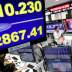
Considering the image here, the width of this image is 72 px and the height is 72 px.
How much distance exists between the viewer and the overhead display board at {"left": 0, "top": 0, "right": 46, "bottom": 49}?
1.39 m

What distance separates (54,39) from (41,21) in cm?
271

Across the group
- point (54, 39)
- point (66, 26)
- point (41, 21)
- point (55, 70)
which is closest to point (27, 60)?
point (55, 70)

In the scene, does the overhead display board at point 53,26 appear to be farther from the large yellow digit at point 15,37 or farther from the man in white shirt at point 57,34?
the large yellow digit at point 15,37

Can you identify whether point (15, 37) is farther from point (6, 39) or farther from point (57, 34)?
point (57, 34)

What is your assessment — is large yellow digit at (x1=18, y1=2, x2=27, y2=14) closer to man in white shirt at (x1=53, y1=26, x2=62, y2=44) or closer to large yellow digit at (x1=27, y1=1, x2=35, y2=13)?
large yellow digit at (x1=27, y1=1, x2=35, y2=13)

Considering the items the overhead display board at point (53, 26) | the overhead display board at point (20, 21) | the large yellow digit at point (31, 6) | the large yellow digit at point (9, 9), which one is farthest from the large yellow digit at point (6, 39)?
the overhead display board at point (53, 26)

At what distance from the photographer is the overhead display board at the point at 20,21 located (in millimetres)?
1386

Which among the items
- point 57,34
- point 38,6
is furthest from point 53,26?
point 38,6

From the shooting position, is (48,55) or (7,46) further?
(48,55)

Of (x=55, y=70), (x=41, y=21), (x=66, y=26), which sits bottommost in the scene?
(x=55, y=70)

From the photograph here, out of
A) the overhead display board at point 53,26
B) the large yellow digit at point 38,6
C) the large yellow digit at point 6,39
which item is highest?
the large yellow digit at point 38,6

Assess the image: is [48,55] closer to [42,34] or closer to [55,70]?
[55,70]

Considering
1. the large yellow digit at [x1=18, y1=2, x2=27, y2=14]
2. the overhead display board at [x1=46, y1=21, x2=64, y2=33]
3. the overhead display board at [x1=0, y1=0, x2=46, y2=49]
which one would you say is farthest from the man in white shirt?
the large yellow digit at [x1=18, y1=2, x2=27, y2=14]

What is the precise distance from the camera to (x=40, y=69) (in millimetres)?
3047
